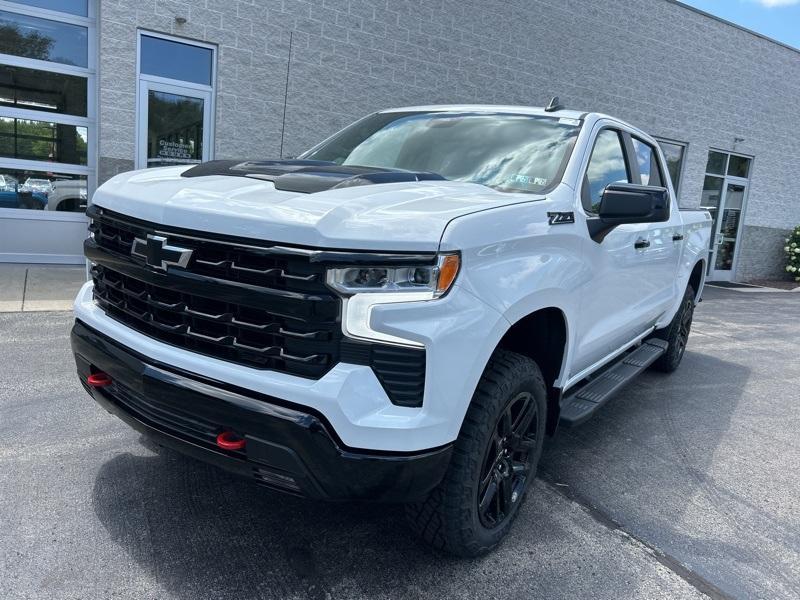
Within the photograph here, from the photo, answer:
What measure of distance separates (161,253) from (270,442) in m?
0.77

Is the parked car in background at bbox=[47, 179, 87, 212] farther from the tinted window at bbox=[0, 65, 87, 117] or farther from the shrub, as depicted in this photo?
the shrub

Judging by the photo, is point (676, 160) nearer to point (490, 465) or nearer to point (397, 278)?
point (490, 465)

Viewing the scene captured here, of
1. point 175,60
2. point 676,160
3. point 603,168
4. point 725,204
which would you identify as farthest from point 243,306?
point 725,204

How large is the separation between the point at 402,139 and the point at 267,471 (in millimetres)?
2210

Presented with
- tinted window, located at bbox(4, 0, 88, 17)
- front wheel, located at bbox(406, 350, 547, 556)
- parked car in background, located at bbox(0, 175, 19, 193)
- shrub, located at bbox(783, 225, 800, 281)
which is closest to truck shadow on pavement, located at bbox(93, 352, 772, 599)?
front wheel, located at bbox(406, 350, 547, 556)

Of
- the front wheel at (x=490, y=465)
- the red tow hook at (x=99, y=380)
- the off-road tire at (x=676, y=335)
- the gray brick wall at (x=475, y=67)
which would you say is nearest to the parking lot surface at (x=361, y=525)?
the front wheel at (x=490, y=465)

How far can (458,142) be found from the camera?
3367 mm

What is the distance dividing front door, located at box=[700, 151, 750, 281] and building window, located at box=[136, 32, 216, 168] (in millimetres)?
11131

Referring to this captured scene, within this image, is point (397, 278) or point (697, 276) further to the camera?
point (697, 276)

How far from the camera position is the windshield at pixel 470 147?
303cm

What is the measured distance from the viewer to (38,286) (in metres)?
6.93

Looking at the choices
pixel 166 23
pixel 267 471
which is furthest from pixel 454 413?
pixel 166 23

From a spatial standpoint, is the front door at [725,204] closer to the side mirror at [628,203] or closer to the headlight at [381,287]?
the side mirror at [628,203]

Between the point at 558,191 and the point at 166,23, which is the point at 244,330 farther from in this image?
the point at 166,23
